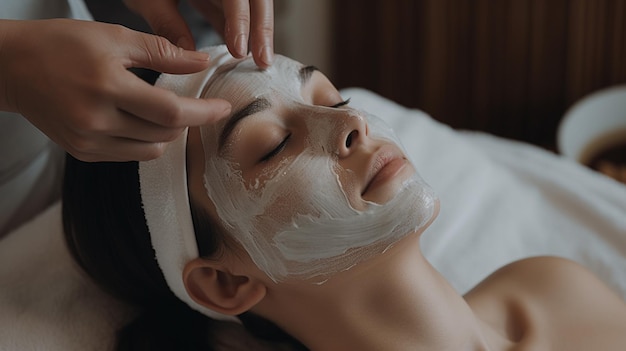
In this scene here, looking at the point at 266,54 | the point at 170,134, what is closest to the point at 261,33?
the point at 266,54

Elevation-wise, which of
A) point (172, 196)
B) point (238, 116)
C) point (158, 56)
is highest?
point (158, 56)

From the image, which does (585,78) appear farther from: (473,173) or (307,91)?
(307,91)

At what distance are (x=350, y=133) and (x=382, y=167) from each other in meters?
0.05

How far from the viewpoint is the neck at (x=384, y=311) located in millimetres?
952

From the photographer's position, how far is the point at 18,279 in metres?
1.12

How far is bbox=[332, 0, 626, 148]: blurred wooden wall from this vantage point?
6.86 ft

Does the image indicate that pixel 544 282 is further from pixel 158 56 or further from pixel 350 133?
pixel 158 56

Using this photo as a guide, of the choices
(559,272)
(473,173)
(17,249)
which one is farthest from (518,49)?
(17,249)

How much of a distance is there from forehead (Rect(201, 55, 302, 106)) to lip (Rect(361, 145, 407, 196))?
0.13 m

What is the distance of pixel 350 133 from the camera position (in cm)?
91

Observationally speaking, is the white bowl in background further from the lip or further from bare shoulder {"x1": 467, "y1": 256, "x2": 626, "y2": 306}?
the lip

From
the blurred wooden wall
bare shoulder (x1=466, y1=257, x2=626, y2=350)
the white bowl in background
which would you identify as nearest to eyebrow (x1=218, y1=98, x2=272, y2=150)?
bare shoulder (x1=466, y1=257, x2=626, y2=350)

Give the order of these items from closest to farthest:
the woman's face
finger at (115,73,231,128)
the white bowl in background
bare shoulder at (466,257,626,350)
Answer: finger at (115,73,231,128), the woman's face, bare shoulder at (466,257,626,350), the white bowl in background

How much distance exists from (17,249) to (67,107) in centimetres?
54
